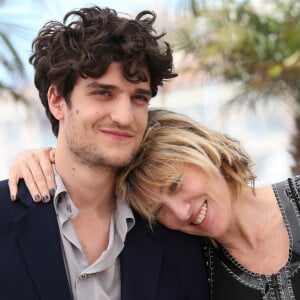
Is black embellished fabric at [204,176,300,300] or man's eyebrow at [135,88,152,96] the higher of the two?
man's eyebrow at [135,88,152,96]

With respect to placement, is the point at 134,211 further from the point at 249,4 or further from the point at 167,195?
the point at 249,4

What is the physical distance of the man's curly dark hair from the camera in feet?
8.61

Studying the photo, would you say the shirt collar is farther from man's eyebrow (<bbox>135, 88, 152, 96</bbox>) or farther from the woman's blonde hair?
man's eyebrow (<bbox>135, 88, 152, 96</bbox>)

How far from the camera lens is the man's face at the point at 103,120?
2.59 meters

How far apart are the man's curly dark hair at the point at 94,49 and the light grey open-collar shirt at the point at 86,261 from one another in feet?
1.58

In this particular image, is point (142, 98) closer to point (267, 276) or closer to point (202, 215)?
point (202, 215)

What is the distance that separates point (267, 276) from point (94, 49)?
1307mm

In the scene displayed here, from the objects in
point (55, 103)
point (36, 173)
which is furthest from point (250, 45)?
point (36, 173)

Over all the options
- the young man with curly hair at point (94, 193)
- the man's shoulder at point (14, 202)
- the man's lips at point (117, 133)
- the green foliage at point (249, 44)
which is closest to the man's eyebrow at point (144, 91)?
the young man with curly hair at point (94, 193)

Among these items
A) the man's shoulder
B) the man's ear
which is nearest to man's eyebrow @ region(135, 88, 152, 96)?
the man's ear

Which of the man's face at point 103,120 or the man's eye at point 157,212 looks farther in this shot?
the man's eye at point 157,212

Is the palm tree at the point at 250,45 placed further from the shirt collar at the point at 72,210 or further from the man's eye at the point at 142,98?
the shirt collar at the point at 72,210

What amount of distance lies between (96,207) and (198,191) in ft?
1.63

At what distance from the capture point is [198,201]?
2830 millimetres
